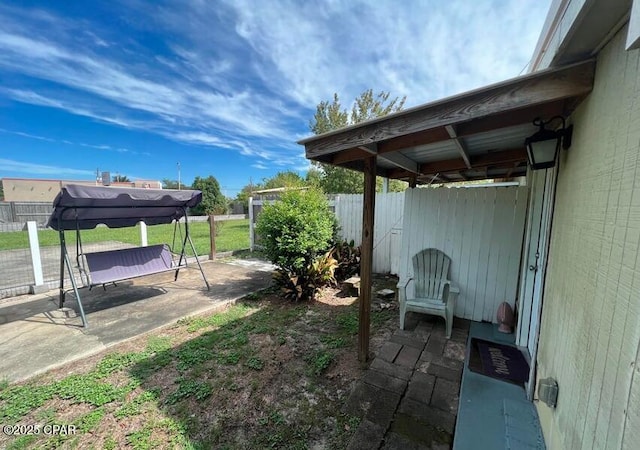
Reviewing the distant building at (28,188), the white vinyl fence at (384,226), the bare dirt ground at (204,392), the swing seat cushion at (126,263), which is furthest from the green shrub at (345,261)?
the distant building at (28,188)

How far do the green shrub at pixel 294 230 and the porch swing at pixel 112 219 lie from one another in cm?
147

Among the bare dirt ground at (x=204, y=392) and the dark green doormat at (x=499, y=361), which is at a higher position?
the dark green doormat at (x=499, y=361)

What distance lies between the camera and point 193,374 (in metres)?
2.42

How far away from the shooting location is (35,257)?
4293 mm

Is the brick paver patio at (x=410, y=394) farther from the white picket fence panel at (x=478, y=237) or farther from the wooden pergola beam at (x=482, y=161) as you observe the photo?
the wooden pergola beam at (x=482, y=161)

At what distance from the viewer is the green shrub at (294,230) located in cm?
A: 415

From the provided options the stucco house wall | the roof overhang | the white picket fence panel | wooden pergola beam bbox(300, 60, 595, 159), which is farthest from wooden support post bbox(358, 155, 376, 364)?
the white picket fence panel

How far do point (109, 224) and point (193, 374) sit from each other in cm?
347

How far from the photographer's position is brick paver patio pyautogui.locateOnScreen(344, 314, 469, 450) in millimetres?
1729

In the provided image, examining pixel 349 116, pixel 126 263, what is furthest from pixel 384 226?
pixel 349 116

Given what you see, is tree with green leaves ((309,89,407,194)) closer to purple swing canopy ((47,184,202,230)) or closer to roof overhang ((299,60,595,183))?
purple swing canopy ((47,184,202,230))

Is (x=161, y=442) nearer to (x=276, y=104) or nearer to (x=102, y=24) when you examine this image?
(x=102, y=24)

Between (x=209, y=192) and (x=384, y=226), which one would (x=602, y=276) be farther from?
(x=209, y=192)

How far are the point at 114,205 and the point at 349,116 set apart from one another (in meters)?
10.6
